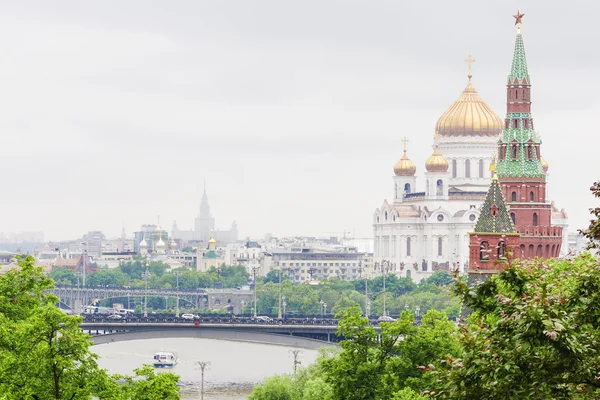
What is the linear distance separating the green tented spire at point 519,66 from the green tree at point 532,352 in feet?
216

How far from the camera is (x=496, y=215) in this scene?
271 feet

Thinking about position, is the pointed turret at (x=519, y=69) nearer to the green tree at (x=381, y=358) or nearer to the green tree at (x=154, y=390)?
the green tree at (x=381, y=358)

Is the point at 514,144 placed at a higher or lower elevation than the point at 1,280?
higher

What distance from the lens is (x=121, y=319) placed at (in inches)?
5157

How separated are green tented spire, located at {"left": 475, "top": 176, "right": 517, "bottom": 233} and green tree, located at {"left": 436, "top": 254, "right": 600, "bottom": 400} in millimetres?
52825

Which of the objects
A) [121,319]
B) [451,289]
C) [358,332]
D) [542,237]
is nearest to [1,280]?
[358,332]

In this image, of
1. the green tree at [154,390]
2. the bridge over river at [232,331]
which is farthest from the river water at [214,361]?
the green tree at [154,390]

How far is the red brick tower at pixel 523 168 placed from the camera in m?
94.8

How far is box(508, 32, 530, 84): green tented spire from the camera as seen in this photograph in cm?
9475

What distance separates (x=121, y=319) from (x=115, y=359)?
39.7 ft

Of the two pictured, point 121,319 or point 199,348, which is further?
point 199,348

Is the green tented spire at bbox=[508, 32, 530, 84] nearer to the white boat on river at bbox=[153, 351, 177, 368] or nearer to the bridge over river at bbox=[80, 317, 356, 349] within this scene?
the bridge over river at bbox=[80, 317, 356, 349]

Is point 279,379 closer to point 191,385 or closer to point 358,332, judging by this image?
point 358,332

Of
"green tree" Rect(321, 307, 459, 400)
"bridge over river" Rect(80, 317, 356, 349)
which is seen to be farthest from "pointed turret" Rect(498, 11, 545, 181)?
"green tree" Rect(321, 307, 459, 400)
